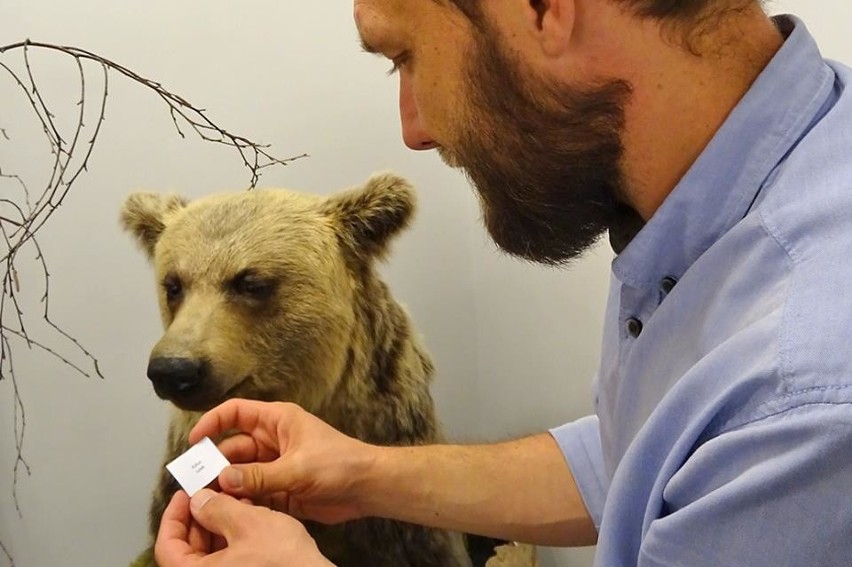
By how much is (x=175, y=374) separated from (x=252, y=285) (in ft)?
0.71

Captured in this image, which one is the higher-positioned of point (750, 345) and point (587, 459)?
point (750, 345)

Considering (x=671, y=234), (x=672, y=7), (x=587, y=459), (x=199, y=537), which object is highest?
(x=672, y=7)

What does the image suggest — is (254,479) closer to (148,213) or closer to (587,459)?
(587,459)

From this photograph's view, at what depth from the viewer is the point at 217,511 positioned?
0.92 m

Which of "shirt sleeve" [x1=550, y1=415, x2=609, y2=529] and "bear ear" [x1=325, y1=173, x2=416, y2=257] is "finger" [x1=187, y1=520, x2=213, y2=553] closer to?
"shirt sleeve" [x1=550, y1=415, x2=609, y2=529]

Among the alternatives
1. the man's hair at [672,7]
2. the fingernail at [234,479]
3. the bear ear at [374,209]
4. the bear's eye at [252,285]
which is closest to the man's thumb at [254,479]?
the fingernail at [234,479]

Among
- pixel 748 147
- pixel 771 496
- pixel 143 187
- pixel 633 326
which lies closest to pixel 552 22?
pixel 748 147

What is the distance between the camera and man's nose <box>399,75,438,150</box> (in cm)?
97

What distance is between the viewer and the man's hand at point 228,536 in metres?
0.85

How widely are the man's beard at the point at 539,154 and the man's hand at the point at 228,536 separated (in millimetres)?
415

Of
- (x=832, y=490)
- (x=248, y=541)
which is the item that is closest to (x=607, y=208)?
(x=832, y=490)

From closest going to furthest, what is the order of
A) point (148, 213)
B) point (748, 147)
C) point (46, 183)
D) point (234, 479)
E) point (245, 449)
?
point (748, 147)
point (234, 479)
point (245, 449)
point (148, 213)
point (46, 183)

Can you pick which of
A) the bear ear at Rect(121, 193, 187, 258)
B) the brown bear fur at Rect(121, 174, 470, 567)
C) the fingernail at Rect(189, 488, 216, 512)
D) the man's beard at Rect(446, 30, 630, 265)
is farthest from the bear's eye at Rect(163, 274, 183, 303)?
the man's beard at Rect(446, 30, 630, 265)

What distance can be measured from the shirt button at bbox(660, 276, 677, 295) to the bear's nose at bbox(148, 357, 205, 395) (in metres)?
0.69
